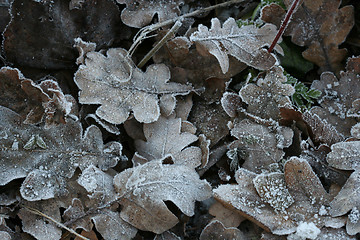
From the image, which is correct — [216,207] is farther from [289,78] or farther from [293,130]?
[289,78]

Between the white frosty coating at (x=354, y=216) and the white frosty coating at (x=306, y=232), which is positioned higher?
the white frosty coating at (x=354, y=216)

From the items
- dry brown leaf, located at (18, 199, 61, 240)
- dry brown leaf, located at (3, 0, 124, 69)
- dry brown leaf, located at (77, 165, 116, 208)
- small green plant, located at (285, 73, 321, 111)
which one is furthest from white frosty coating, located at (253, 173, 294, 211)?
dry brown leaf, located at (3, 0, 124, 69)

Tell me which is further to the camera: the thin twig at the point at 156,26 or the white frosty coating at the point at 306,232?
the thin twig at the point at 156,26

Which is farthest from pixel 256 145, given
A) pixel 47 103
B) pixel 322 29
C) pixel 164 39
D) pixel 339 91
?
pixel 47 103

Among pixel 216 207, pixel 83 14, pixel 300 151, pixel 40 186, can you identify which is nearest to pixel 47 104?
pixel 40 186

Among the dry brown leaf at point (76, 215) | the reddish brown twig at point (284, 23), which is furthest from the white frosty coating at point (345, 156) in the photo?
the dry brown leaf at point (76, 215)

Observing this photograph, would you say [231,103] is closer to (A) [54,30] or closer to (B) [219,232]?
(B) [219,232]

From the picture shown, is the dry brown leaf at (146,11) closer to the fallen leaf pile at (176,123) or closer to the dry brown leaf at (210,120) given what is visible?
the fallen leaf pile at (176,123)

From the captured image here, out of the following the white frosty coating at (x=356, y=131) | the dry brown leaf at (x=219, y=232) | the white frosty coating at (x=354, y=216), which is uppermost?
the white frosty coating at (x=356, y=131)
